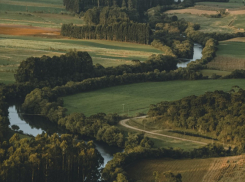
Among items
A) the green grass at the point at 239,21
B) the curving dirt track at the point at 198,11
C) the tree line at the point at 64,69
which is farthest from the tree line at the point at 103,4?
the tree line at the point at 64,69

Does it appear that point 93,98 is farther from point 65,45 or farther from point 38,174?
point 65,45

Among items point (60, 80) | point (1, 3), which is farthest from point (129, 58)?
point (1, 3)

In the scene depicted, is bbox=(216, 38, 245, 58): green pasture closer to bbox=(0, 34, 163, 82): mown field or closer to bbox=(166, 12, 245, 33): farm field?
bbox=(0, 34, 163, 82): mown field

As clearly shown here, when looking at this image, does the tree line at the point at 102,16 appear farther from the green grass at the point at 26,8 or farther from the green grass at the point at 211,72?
the green grass at the point at 211,72

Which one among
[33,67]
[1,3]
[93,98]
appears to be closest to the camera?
[93,98]

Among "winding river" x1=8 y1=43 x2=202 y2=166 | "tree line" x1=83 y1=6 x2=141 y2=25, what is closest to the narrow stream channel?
"winding river" x1=8 y1=43 x2=202 y2=166

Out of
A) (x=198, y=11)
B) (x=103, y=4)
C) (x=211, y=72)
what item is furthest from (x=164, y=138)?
(x=103, y=4)
